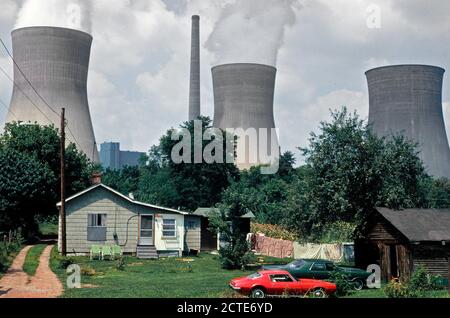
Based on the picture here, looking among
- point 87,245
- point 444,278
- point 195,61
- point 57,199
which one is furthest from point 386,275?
point 195,61

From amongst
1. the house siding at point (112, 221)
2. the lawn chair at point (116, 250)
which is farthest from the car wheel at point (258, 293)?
the house siding at point (112, 221)

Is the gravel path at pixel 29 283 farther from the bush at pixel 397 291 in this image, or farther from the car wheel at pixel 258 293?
the bush at pixel 397 291

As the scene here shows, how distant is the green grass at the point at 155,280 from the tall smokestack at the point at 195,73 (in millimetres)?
78206

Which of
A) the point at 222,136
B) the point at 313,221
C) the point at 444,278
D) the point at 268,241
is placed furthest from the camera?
the point at 222,136

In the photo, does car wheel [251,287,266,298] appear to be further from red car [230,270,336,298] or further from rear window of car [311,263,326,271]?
rear window of car [311,263,326,271]

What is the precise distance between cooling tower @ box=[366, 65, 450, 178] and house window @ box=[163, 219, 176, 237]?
45046mm

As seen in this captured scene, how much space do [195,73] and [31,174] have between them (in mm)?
69540

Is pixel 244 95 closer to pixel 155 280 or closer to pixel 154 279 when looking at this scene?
pixel 154 279

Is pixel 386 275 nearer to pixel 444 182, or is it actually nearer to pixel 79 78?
pixel 79 78

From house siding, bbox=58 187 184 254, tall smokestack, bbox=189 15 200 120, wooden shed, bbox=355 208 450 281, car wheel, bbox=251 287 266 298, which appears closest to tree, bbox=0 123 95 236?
house siding, bbox=58 187 184 254

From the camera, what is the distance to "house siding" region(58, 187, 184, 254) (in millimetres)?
38125

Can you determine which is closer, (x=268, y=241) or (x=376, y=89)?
(x=268, y=241)

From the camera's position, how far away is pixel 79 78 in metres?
67.6
